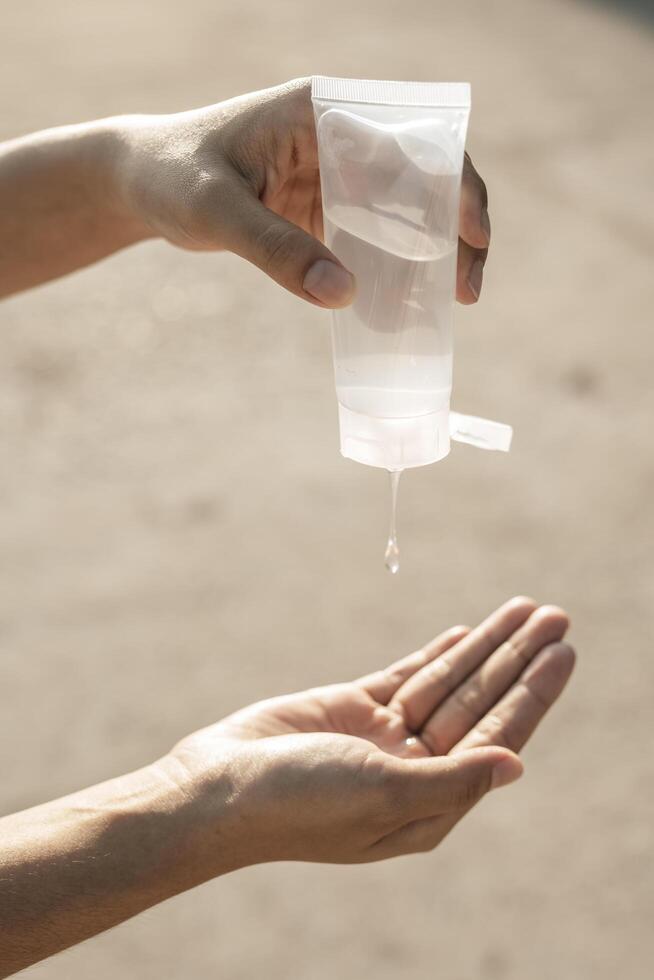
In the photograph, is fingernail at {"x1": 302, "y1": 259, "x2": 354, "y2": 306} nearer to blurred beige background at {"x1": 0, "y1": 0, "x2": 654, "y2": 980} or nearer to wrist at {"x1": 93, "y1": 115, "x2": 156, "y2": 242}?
wrist at {"x1": 93, "y1": 115, "x2": 156, "y2": 242}

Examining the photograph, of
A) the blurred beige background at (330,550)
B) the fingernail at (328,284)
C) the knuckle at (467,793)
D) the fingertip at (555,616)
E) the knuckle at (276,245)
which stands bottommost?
the blurred beige background at (330,550)

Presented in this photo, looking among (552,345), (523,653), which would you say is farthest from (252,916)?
(552,345)

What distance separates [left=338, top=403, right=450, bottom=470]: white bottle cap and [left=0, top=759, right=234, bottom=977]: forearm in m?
0.48

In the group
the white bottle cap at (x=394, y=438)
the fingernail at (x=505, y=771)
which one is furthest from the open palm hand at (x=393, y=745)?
the white bottle cap at (x=394, y=438)

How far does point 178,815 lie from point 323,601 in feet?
4.27

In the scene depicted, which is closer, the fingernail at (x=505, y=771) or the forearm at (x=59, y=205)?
the fingernail at (x=505, y=771)

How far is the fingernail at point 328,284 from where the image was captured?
1.22 meters

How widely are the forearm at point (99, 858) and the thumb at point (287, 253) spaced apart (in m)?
0.63

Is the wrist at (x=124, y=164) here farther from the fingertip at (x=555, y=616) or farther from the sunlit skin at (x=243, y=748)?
the fingertip at (x=555, y=616)

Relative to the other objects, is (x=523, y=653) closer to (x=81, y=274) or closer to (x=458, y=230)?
(x=458, y=230)

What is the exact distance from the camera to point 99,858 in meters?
1.41

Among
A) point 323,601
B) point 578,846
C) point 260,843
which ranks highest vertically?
point 260,843

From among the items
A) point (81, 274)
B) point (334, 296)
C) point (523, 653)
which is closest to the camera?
point (334, 296)

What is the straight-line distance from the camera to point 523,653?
1.75 meters
